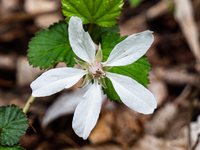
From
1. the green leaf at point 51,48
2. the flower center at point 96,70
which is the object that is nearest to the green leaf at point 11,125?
the green leaf at point 51,48

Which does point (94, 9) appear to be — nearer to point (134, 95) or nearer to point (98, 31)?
point (98, 31)

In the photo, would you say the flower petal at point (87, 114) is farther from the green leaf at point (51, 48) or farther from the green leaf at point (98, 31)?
the green leaf at point (98, 31)

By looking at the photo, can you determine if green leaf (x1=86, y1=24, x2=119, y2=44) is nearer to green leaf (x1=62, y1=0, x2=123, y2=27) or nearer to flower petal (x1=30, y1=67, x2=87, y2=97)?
green leaf (x1=62, y1=0, x2=123, y2=27)

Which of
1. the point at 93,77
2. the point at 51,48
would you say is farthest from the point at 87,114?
the point at 51,48

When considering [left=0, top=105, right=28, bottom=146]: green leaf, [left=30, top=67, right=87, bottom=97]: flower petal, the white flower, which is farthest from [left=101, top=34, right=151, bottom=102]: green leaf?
[left=0, top=105, right=28, bottom=146]: green leaf

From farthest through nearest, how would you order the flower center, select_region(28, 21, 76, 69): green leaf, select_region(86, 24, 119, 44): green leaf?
select_region(86, 24, 119, 44): green leaf
select_region(28, 21, 76, 69): green leaf
the flower center
